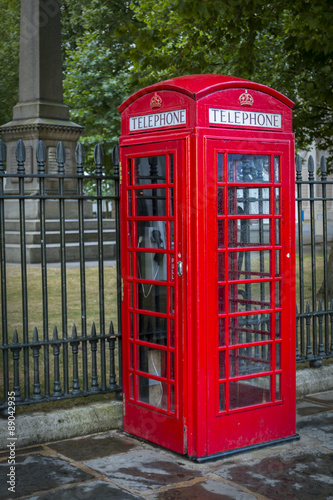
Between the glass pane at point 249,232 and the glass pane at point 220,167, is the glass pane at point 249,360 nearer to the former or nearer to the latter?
the glass pane at point 249,232

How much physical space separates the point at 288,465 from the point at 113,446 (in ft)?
3.95

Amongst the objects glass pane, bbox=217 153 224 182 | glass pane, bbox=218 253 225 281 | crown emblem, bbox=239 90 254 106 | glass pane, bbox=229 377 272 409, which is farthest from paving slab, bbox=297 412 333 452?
crown emblem, bbox=239 90 254 106

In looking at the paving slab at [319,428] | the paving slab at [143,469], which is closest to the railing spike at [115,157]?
the paving slab at [143,469]

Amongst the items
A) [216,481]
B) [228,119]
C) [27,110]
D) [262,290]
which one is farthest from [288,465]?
[27,110]

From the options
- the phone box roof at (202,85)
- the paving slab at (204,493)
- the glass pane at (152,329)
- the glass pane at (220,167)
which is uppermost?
the phone box roof at (202,85)

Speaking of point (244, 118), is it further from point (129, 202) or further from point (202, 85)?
point (129, 202)

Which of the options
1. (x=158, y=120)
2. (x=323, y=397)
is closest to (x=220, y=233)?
(x=158, y=120)

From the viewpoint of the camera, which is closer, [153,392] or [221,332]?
[221,332]

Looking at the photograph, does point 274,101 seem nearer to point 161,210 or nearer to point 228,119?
point 228,119

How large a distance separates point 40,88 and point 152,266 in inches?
422

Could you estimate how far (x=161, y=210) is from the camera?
4.45 m

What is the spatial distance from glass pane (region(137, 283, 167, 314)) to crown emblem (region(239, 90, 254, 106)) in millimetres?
1337

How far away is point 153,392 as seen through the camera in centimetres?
462

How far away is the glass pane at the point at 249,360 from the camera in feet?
14.6
